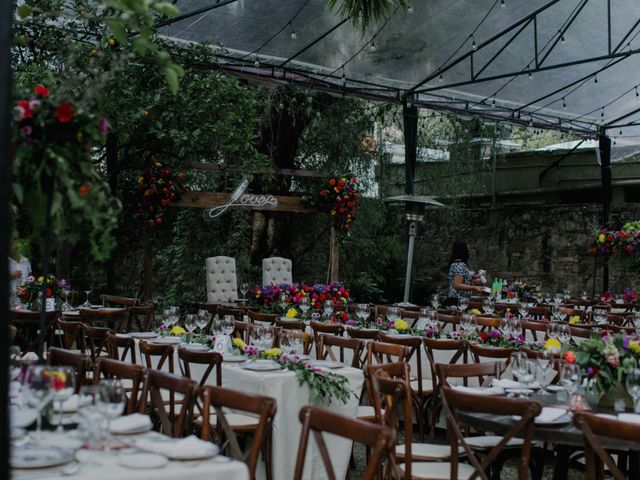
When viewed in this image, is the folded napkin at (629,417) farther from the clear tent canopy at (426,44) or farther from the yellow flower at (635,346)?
the clear tent canopy at (426,44)

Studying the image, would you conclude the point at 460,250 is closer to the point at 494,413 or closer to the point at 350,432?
the point at 494,413

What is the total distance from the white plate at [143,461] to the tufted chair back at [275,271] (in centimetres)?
890

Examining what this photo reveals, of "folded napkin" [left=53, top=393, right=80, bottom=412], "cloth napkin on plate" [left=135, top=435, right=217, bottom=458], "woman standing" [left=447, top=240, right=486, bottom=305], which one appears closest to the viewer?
"cloth napkin on plate" [left=135, top=435, right=217, bottom=458]

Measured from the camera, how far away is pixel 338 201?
12711mm

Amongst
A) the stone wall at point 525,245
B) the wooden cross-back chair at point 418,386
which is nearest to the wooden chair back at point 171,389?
the wooden cross-back chair at point 418,386

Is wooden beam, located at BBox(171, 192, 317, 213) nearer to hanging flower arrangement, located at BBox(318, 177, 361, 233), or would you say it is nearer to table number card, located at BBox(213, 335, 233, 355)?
hanging flower arrangement, located at BBox(318, 177, 361, 233)

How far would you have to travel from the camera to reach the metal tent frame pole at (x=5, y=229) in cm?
145

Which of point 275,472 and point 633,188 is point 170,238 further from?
point 275,472

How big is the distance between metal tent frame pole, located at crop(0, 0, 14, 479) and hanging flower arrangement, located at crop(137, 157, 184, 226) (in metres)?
9.57

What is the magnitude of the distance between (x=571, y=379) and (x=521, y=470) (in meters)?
0.67

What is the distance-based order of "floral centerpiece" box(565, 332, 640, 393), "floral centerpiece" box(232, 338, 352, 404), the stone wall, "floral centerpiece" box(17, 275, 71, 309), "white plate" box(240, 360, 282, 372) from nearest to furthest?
"floral centerpiece" box(565, 332, 640, 393) → "floral centerpiece" box(232, 338, 352, 404) → "white plate" box(240, 360, 282, 372) → "floral centerpiece" box(17, 275, 71, 309) → the stone wall

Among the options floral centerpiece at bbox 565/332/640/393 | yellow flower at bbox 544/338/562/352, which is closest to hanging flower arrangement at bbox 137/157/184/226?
yellow flower at bbox 544/338/562/352

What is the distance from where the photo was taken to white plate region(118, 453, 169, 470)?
2.52 meters

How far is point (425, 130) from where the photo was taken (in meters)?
17.6
